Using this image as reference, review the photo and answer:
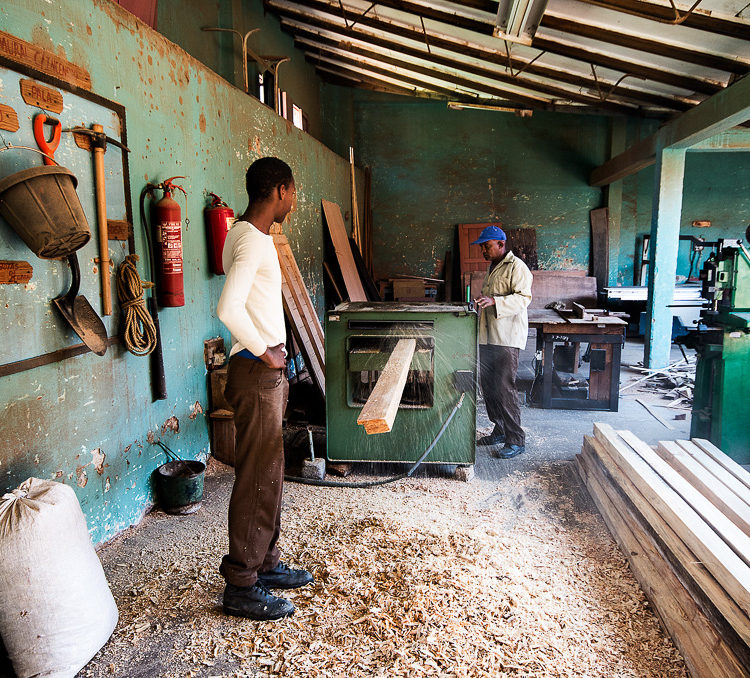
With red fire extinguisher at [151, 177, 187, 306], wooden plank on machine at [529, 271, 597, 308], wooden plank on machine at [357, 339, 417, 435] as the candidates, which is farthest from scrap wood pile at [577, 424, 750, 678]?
wooden plank on machine at [529, 271, 597, 308]

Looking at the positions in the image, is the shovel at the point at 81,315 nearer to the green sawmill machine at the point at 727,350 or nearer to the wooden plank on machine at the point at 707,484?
the wooden plank on machine at the point at 707,484

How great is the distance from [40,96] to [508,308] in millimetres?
3290

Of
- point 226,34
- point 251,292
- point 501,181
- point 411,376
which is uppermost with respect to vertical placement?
point 226,34

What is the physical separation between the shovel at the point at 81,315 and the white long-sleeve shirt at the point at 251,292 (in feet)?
2.59

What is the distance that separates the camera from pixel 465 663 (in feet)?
6.79

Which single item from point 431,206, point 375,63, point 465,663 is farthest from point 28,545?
point 431,206

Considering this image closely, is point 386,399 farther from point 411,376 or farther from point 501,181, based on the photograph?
point 501,181

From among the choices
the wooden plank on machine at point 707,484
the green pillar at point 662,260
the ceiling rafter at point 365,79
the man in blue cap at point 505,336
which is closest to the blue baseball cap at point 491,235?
the man in blue cap at point 505,336

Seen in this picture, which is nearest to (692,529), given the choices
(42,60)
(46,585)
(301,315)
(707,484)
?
(707,484)

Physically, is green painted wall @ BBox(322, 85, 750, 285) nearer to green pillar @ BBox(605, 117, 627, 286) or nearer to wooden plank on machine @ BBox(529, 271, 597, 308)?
green pillar @ BBox(605, 117, 627, 286)

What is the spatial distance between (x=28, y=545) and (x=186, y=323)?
1972mm

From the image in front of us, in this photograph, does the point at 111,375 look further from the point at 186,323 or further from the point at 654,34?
the point at 654,34

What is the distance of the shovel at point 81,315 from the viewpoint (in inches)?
96.6

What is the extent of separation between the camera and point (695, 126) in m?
6.29
